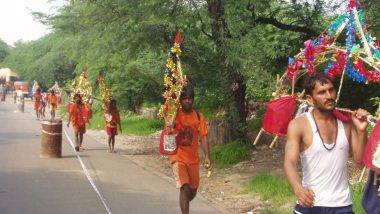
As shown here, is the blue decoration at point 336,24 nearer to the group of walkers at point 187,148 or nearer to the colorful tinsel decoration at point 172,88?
the group of walkers at point 187,148

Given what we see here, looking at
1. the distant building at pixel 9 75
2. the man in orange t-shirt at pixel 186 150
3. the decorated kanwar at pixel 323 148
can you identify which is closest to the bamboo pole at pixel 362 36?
the decorated kanwar at pixel 323 148

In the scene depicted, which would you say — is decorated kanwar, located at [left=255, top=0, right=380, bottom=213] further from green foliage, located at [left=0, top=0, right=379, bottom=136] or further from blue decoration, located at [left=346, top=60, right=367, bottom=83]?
green foliage, located at [left=0, top=0, right=379, bottom=136]

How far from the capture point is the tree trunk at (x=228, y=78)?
40.8 ft

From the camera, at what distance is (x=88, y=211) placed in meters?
8.60

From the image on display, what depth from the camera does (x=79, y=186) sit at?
420 inches

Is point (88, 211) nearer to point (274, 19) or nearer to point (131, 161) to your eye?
point (131, 161)

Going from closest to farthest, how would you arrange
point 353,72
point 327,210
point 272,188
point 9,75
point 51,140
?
1. point 327,210
2. point 353,72
3. point 272,188
4. point 51,140
5. point 9,75

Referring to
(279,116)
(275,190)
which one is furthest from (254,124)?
(279,116)

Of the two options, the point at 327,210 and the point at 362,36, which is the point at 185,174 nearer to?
the point at 362,36

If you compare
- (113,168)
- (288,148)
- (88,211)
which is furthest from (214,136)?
(288,148)

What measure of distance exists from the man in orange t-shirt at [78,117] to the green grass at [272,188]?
6523mm

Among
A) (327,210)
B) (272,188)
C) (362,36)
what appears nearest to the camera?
(327,210)

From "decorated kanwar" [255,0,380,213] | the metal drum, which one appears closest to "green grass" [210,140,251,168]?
the metal drum

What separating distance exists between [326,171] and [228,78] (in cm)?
947
